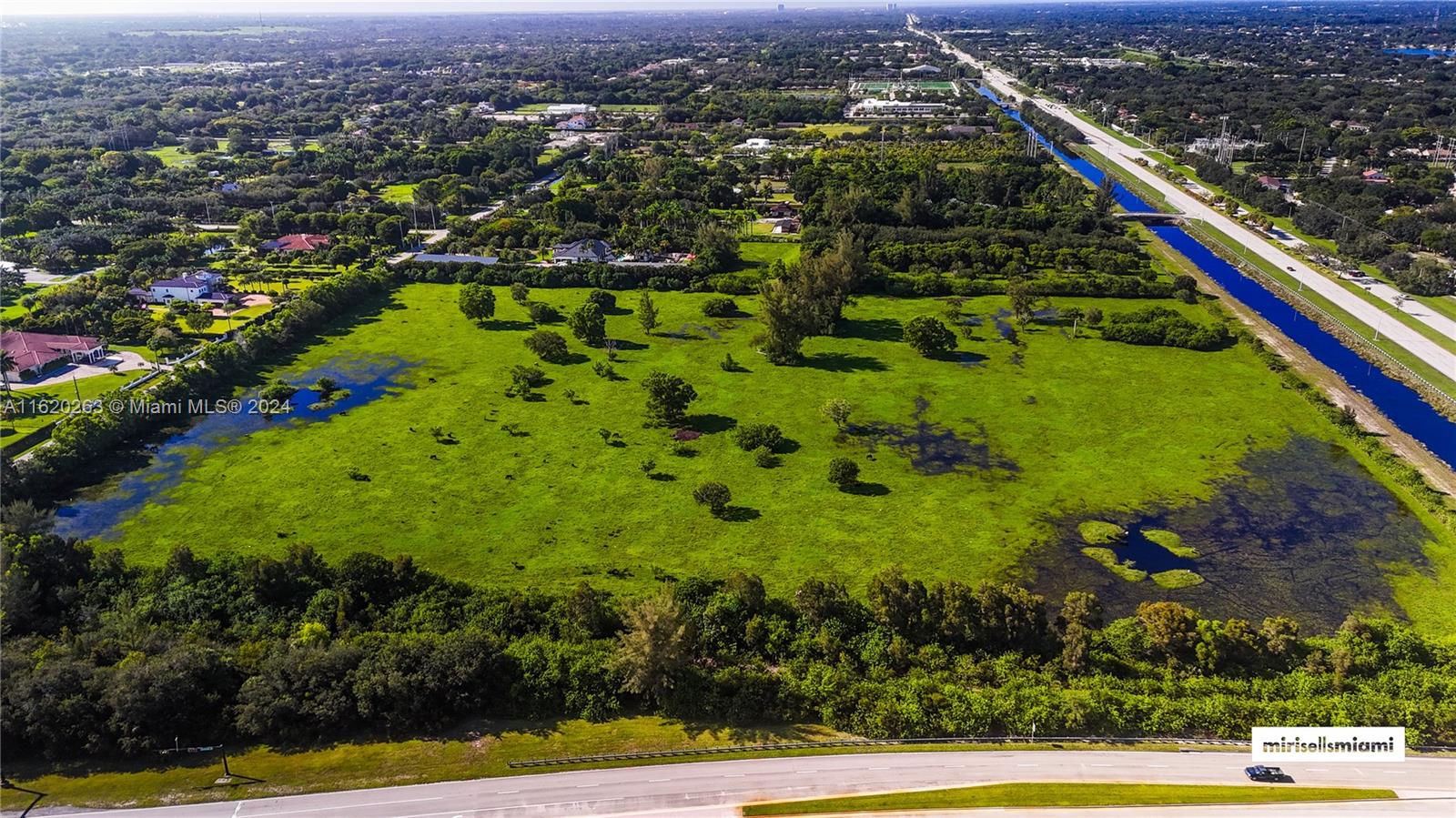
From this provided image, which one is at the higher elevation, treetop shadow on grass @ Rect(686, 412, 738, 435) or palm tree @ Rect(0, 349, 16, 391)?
palm tree @ Rect(0, 349, 16, 391)

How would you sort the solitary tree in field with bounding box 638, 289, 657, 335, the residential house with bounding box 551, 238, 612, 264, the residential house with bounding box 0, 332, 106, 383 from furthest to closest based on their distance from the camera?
the residential house with bounding box 551, 238, 612, 264, the solitary tree in field with bounding box 638, 289, 657, 335, the residential house with bounding box 0, 332, 106, 383

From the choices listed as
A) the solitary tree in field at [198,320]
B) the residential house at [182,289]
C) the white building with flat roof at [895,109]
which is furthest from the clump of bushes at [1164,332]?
the white building with flat roof at [895,109]

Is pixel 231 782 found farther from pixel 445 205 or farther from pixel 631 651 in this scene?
pixel 445 205

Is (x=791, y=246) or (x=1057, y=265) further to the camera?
(x=791, y=246)

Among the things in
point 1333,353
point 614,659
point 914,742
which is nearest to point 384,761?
point 614,659

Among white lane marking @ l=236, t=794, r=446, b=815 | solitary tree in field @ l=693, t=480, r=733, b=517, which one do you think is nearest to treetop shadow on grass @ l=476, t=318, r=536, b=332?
solitary tree in field @ l=693, t=480, r=733, b=517

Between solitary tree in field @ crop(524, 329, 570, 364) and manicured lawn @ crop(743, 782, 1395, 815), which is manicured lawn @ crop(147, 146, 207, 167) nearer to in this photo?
solitary tree in field @ crop(524, 329, 570, 364)

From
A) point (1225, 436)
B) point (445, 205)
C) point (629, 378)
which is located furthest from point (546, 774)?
point (445, 205)
